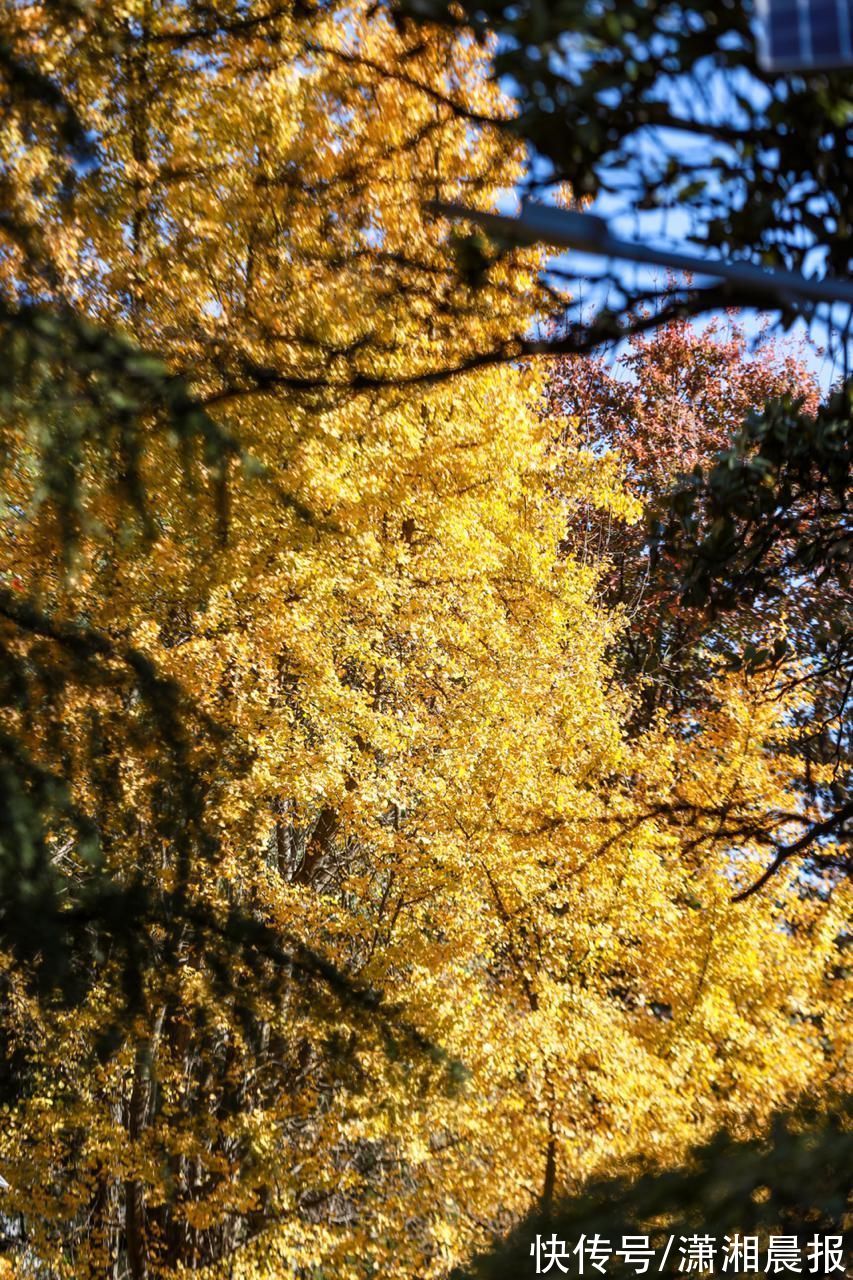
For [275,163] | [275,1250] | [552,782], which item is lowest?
[275,1250]

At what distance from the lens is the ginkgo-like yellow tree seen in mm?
5121

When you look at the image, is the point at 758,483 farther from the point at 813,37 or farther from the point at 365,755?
the point at 365,755

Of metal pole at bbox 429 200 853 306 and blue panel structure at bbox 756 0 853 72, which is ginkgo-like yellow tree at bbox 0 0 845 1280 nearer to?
metal pole at bbox 429 200 853 306

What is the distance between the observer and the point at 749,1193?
6.14 feet

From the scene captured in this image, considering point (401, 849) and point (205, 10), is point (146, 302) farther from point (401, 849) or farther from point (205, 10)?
point (401, 849)

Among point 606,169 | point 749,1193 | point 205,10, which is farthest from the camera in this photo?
point 205,10

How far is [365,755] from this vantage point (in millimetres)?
7887

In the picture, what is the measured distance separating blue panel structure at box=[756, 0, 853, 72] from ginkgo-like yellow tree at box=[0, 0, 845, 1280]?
2370 mm

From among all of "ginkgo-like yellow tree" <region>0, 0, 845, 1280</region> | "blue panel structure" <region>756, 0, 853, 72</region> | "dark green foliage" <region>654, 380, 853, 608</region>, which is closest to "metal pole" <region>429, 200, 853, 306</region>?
"blue panel structure" <region>756, 0, 853, 72</region>

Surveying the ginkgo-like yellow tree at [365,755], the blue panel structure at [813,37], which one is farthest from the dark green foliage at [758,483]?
the blue panel structure at [813,37]

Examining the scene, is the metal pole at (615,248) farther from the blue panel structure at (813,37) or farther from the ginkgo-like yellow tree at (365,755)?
the ginkgo-like yellow tree at (365,755)

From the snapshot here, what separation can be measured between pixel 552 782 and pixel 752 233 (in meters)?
5.40

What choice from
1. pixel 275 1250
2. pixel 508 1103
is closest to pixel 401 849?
pixel 508 1103

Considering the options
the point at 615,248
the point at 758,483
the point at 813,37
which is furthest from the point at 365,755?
the point at 813,37
